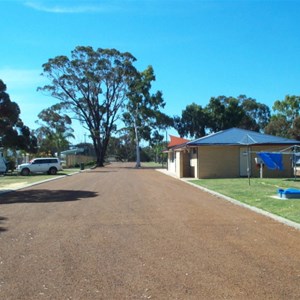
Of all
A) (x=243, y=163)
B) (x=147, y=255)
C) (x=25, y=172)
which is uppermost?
(x=243, y=163)

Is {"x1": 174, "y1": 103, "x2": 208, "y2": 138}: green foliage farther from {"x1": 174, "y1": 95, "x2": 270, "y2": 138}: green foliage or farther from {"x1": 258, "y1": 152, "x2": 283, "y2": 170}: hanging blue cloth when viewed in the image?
{"x1": 258, "y1": 152, "x2": 283, "y2": 170}: hanging blue cloth

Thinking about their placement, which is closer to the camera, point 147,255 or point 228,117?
point 147,255

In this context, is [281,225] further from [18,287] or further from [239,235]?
[18,287]

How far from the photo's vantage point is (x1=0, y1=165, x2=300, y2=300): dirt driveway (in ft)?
20.0

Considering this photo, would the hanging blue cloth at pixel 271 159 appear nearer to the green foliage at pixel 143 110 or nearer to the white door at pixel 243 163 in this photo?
the white door at pixel 243 163

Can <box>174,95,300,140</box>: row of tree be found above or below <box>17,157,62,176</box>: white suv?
above

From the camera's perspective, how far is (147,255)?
810 cm

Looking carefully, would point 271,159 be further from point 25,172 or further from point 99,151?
point 99,151

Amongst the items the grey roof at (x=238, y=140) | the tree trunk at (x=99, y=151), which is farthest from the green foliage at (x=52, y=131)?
the grey roof at (x=238, y=140)

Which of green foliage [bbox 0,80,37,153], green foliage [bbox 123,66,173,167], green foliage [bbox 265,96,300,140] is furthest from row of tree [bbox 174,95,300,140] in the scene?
green foliage [bbox 0,80,37,153]

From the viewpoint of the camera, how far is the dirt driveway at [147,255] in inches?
241

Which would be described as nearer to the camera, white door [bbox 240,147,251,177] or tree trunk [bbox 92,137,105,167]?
white door [bbox 240,147,251,177]

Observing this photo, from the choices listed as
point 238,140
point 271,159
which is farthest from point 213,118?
point 271,159

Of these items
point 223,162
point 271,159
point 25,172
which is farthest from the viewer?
point 25,172
